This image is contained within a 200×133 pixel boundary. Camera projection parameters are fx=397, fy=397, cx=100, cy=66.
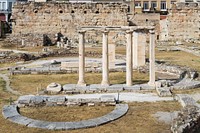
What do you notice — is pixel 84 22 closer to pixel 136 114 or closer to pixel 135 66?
pixel 135 66

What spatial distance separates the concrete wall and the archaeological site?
0.12m

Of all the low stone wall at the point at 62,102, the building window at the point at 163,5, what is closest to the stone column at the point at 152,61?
the low stone wall at the point at 62,102

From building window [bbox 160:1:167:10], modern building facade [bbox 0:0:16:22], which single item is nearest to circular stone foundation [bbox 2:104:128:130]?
building window [bbox 160:1:167:10]

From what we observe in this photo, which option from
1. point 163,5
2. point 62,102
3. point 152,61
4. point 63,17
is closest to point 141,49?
point 152,61

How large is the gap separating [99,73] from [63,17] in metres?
21.7

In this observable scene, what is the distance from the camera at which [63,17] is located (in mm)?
48312

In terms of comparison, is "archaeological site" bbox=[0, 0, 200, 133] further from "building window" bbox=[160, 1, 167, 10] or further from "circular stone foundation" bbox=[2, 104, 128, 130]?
"building window" bbox=[160, 1, 167, 10]

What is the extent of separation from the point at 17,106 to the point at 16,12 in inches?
1263

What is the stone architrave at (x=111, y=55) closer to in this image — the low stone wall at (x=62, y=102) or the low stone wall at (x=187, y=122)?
the low stone wall at (x=62, y=102)

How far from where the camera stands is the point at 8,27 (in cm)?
5534

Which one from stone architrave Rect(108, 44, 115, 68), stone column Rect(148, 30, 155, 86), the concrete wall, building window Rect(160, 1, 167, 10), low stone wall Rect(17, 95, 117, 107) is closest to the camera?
low stone wall Rect(17, 95, 117, 107)

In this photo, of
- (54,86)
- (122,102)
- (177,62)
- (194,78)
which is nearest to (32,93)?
(54,86)

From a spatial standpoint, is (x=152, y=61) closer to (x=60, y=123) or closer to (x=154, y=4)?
(x=60, y=123)

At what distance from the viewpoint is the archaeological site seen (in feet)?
51.6
